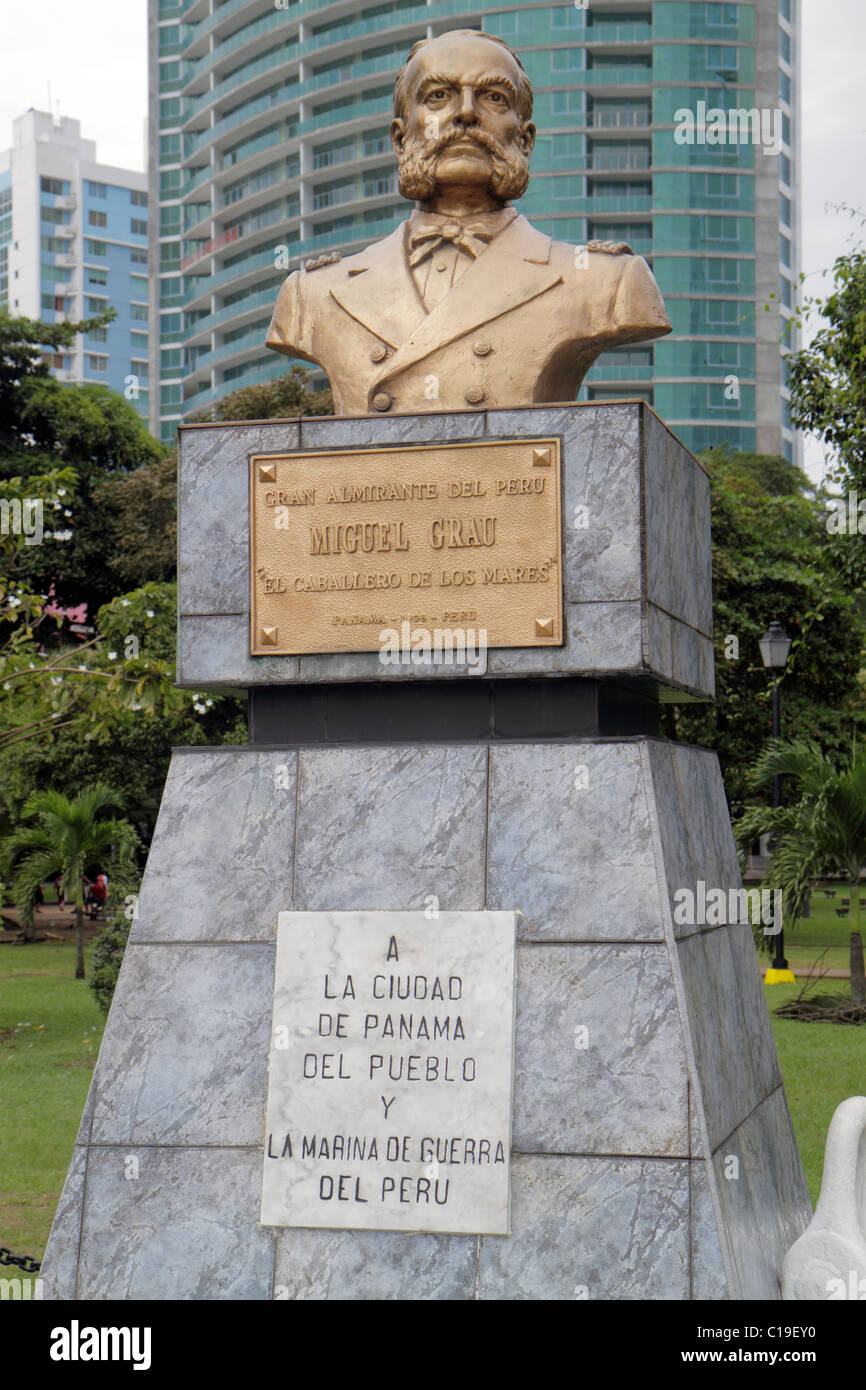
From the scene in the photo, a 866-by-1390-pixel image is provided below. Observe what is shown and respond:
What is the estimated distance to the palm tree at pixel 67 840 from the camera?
18.8m

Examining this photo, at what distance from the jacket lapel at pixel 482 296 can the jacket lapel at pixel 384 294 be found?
0.25ft

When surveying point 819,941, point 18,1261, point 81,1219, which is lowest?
point 819,941

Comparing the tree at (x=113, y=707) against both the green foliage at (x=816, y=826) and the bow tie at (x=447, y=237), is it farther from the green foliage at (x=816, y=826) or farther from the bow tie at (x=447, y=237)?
the green foliage at (x=816, y=826)

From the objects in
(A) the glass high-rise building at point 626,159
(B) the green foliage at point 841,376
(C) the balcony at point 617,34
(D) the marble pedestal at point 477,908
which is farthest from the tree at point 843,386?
(C) the balcony at point 617,34

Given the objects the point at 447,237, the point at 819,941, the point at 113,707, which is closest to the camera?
the point at 447,237

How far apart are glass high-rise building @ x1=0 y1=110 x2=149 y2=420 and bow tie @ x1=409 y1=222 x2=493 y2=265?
330ft

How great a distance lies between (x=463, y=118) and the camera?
20.2 feet

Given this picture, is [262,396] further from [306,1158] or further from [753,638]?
[306,1158]

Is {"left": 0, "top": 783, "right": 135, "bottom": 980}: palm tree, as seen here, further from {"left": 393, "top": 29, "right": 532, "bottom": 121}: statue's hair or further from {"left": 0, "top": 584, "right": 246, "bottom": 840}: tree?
{"left": 393, "top": 29, "right": 532, "bottom": 121}: statue's hair

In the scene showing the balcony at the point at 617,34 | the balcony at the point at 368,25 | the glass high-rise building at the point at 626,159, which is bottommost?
the glass high-rise building at the point at 626,159

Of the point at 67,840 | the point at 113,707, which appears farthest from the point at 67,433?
the point at 113,707

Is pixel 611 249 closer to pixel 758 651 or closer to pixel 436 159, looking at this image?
pixel 436 159

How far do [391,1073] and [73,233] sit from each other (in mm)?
107846

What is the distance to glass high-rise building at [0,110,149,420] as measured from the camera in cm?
10438
